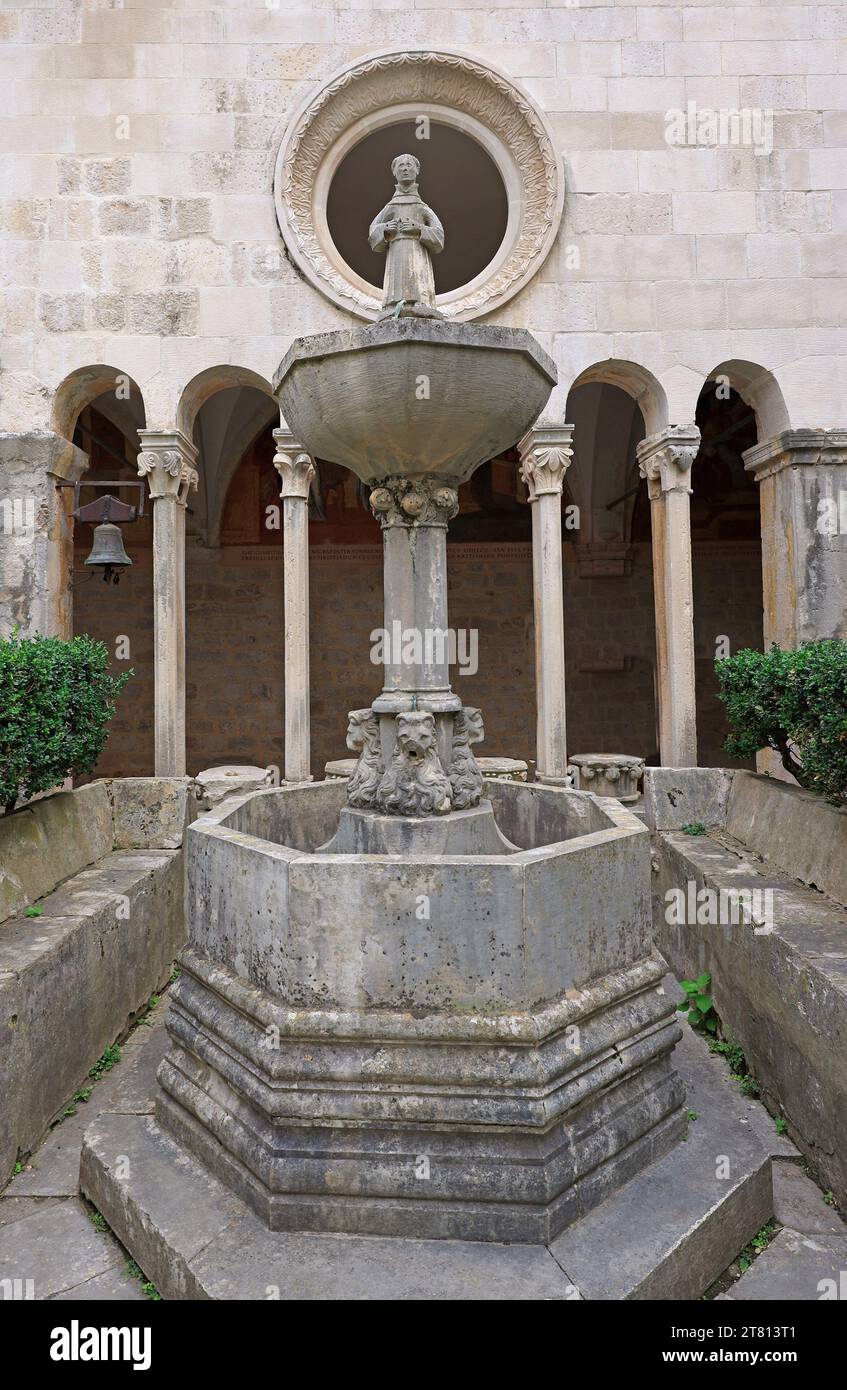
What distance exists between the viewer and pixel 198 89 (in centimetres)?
614

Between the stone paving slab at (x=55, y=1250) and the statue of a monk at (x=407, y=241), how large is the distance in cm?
336

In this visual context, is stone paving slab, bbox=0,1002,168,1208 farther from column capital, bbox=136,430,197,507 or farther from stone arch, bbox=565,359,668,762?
stone arch, bbox=565,359,668,762

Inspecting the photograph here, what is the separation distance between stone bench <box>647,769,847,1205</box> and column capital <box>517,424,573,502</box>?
7.46 ft

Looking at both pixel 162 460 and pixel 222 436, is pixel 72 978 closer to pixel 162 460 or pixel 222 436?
pixel 162 460

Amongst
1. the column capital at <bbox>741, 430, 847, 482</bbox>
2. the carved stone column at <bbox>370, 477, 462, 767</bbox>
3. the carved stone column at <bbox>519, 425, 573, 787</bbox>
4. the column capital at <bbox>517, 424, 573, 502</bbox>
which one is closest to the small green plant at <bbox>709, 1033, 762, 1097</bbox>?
the carved stone column at <bbox>370, 477, 462, 767</bbox>

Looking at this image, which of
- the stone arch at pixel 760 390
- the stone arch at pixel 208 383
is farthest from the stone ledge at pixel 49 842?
the stone arch at pixel 760 390

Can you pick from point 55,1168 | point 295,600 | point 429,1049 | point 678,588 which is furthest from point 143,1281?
point 678,588

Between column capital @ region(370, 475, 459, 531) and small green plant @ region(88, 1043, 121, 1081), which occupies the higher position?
column capital @ region(370, 475, 459, 531)

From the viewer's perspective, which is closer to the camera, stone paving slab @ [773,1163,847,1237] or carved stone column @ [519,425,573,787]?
stone paving slab @ [773,1163,847,1237]

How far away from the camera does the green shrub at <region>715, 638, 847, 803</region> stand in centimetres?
390

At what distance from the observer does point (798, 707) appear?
4551 mm

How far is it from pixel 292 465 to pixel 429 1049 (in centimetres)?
477

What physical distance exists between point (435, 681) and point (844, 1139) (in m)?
2.12
